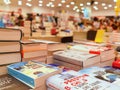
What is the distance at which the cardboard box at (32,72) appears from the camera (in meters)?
0.66

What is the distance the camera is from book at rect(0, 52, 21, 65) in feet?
2.65

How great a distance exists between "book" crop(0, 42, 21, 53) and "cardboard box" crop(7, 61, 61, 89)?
8cm

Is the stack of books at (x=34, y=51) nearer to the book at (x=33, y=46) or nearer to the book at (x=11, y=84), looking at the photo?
the book at (x=33, y=46)

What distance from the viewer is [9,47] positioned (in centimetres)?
83

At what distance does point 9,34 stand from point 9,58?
0.41 ft

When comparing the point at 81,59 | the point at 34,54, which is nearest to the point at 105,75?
the point at 81,59

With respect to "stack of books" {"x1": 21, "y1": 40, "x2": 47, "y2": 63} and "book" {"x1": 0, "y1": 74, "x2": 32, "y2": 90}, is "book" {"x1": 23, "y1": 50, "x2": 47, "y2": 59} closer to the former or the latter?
"stack of books" {"x1": 21, "y1": 40, "x2": 47, "y2": 63}

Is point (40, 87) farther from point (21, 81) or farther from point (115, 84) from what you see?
point (115, 84)

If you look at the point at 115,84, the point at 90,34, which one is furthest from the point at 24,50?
the point at 90,34

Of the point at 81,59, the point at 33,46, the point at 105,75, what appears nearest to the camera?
the point at 105,75

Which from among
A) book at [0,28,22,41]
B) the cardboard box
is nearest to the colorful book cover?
the cardboard box

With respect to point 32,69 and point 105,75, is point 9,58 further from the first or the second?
point 105,75

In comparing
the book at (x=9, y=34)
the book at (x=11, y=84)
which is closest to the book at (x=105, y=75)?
the book at (x=11, y=84)

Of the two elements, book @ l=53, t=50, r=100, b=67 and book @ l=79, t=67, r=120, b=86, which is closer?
book @ l=79, t=67, r=120, b=86
